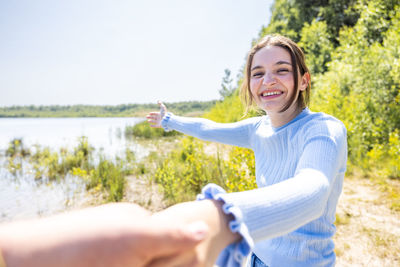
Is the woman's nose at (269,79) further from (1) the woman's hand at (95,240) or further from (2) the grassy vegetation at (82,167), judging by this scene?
(2) the grassy vegetation at (82,167)

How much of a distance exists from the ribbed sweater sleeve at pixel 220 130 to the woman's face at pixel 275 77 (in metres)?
0.28

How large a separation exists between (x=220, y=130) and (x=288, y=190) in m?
0.93

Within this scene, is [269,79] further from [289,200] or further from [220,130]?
[289,200]

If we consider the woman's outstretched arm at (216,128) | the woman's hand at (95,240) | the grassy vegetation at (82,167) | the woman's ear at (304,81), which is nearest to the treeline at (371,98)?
the grassy vegetation at (82,167)

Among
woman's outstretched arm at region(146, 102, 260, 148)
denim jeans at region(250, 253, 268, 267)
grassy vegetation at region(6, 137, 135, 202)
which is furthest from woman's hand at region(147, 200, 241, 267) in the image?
grassy vegetation at region(6, 137, 135, 202)

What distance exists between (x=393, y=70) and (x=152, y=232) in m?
6.54

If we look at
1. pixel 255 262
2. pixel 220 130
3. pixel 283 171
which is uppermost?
pixel 220 130

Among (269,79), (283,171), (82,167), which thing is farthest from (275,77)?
(82,167)

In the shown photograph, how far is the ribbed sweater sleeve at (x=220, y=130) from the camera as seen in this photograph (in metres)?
1.44

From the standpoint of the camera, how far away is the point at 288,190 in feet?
1.94

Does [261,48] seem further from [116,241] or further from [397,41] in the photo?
[397,41]

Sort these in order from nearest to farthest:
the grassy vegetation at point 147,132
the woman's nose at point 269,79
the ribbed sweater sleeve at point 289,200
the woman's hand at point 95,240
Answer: the woman's hand at point 95,240 → the ribbed sweater sleeve at point 289,200 → the woman's nose at point 269,79 → the grassy vegetation at point 147,132

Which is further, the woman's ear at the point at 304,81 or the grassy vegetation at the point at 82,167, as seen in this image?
the grassy vegetation at the point at 82,167

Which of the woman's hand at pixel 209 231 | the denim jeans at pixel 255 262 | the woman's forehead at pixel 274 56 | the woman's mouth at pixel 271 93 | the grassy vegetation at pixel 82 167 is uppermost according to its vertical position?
the woman's forehead at pixel 274 56
